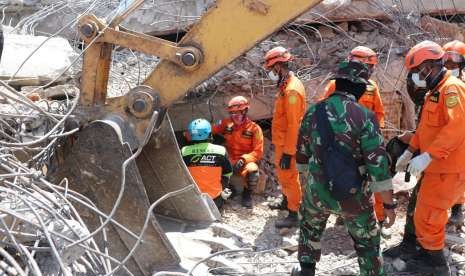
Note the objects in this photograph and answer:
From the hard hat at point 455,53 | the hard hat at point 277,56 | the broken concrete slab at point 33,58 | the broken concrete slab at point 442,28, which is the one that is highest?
the broken concrete slab at point 442,28

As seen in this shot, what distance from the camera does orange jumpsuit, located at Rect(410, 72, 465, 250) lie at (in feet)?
15.5

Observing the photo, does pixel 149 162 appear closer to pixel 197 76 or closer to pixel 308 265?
pixel 197 76

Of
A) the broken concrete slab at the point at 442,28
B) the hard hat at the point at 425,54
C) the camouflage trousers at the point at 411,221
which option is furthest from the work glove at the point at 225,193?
the broken concrete slab at the point at 442,28

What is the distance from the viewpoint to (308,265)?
487 cm

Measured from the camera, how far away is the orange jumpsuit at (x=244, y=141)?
724cm

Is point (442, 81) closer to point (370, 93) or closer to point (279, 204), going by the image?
point (370, 93)

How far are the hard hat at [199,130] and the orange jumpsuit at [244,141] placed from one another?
A: 73cm

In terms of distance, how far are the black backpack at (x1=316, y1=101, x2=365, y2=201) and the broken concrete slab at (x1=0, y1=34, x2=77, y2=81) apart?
3336 millimetres

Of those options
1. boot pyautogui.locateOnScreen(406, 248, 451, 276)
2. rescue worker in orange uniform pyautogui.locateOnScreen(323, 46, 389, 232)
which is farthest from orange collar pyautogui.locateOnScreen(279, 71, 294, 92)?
boot pyautogui.locateOnScreen(406, 248, 451, 276)

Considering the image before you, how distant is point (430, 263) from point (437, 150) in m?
0.94

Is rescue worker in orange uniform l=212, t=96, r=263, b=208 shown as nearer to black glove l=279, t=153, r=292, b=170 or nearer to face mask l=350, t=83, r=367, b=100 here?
black glove l=279, t=153, r=292, b=170

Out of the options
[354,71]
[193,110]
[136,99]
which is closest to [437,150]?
[354,71]

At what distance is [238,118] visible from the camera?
23.7ft

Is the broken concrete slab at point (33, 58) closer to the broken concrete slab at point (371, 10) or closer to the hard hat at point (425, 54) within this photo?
the broken concrete slab at point (371, 10)
